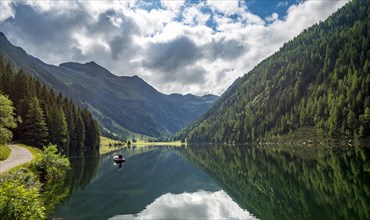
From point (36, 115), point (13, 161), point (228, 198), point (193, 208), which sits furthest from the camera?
point (36, 115)

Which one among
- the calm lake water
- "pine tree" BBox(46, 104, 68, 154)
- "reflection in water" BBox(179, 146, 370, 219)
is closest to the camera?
"reflection in water" BBox(179, 146, 370, 219)

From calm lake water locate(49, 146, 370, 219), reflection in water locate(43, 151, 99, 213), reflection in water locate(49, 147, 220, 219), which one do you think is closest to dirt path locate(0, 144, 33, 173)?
reflection in water locate(43, 151, 99, 213)

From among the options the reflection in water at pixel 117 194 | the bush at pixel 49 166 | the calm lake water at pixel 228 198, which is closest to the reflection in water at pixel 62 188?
the calm lake water at pixel 228 198

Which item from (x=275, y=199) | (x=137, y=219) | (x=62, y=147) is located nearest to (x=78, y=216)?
(x=137, y=219)

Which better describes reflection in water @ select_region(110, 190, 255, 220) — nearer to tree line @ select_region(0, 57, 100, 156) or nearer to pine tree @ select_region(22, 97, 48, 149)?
tree line @ select_region(0, 57, 100, 156)

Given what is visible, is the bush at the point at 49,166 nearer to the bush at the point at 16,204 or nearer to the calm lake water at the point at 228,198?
the calm lake water at the point at 228,198

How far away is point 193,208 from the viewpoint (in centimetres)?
3697

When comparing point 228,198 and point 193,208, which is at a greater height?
point 228,198

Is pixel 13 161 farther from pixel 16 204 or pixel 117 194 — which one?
pixel 16 204

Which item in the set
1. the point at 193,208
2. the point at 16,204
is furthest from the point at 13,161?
the point at 16,204

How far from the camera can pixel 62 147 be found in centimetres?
10806

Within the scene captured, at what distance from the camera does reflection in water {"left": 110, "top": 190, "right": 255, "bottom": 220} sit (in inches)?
1282

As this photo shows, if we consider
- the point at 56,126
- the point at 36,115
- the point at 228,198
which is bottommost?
the point at 228,198

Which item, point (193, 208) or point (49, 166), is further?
point (49, 166)
